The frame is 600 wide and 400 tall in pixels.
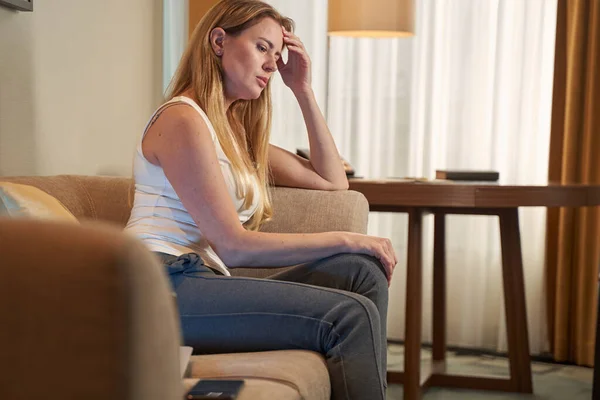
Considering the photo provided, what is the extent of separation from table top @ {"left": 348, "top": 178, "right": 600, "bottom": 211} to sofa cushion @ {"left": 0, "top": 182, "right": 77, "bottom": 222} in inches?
46.1

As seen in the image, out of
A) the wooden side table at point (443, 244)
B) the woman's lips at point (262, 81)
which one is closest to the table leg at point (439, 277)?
the wooden side table at point (443, 244)

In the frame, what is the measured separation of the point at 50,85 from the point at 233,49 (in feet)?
2.36

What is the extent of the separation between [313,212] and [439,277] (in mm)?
1103

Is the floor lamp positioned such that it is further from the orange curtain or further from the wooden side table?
the orange curtain

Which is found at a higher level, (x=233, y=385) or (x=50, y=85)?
(x=50, y=85)

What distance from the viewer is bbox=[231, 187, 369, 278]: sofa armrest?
206 cm

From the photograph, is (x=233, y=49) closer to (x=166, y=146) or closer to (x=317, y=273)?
(x=166, y=146)

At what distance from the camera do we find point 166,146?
5.33ft

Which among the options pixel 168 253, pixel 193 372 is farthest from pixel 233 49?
pixel 193 372

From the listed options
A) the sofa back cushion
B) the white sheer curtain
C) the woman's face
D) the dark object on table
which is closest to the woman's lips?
the woman's face

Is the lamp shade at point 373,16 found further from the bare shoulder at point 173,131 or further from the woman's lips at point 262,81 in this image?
the bare shoulder at point 173,131

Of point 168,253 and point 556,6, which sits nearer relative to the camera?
point 168,253

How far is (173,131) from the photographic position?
1630 mm

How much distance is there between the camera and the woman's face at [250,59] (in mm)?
1876
